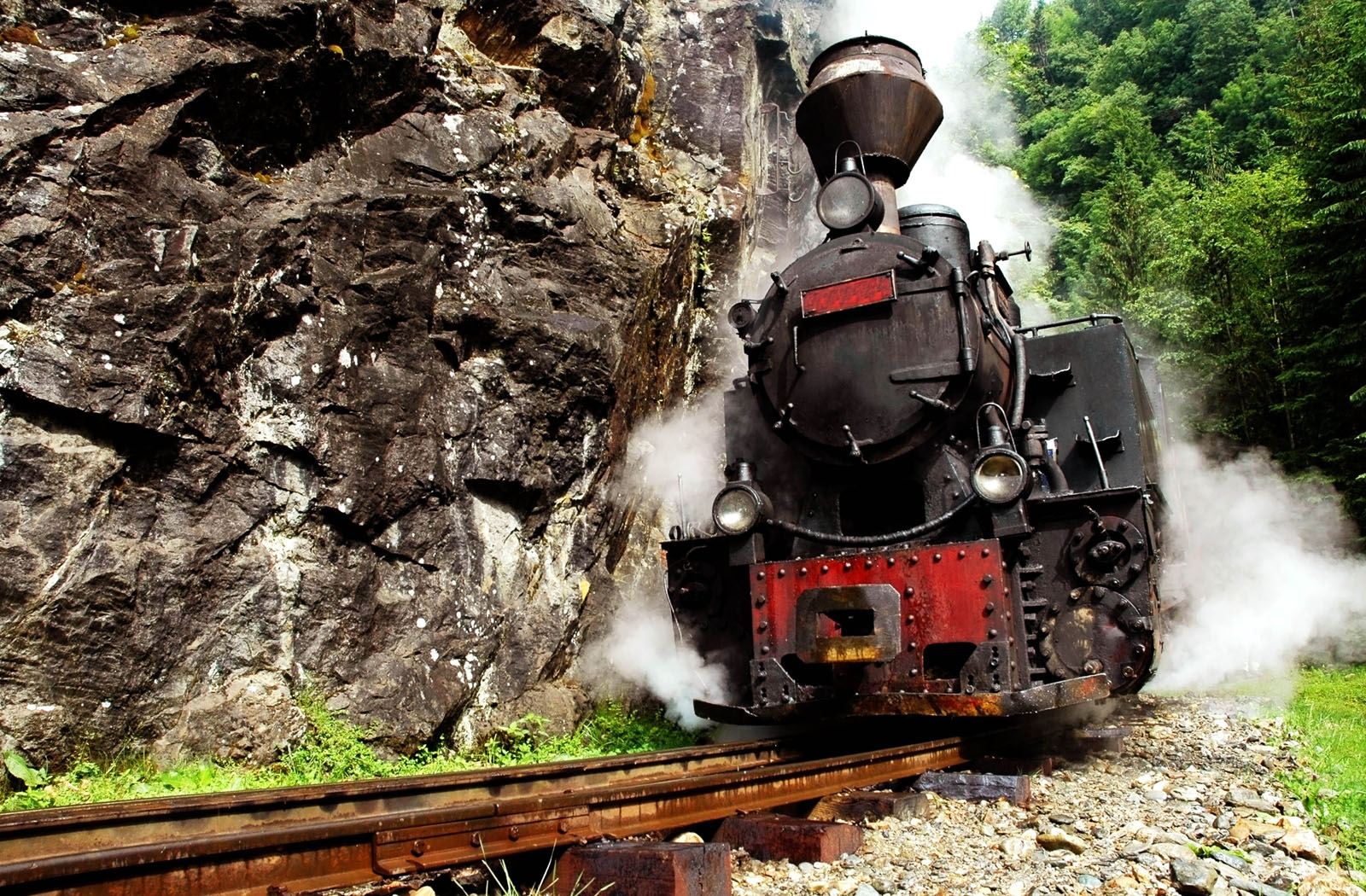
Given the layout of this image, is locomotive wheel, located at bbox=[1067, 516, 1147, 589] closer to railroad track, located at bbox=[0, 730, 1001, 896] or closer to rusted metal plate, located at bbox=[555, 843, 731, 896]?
railroad track, located at bbox=[0, 730, 1001, 896]

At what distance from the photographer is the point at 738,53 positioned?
1200 centimetres

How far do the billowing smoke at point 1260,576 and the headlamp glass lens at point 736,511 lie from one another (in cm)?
358

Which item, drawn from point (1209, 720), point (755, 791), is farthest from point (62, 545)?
point (1209, 720)

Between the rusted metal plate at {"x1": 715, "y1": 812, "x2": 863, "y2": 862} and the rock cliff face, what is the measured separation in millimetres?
2637

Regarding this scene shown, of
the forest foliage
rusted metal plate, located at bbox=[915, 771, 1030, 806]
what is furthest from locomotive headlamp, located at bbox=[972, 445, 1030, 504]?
the forest foliage

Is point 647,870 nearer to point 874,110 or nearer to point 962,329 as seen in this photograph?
point 962,329

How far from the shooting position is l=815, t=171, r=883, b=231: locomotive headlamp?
5891mm

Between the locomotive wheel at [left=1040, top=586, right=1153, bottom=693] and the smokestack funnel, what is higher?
the smokestack funnel

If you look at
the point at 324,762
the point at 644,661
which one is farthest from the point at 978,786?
the point at 644,661

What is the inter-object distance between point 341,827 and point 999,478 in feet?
11.5

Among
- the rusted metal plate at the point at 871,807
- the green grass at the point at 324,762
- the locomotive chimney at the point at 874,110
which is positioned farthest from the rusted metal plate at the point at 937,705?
the locomotive chimney at the point at 874,110

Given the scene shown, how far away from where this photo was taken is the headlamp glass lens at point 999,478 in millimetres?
4609

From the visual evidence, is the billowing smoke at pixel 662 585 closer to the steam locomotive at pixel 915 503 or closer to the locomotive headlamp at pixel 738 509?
the steam locomotive at pixel 915 503

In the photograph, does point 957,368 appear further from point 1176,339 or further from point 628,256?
point 1176,339
